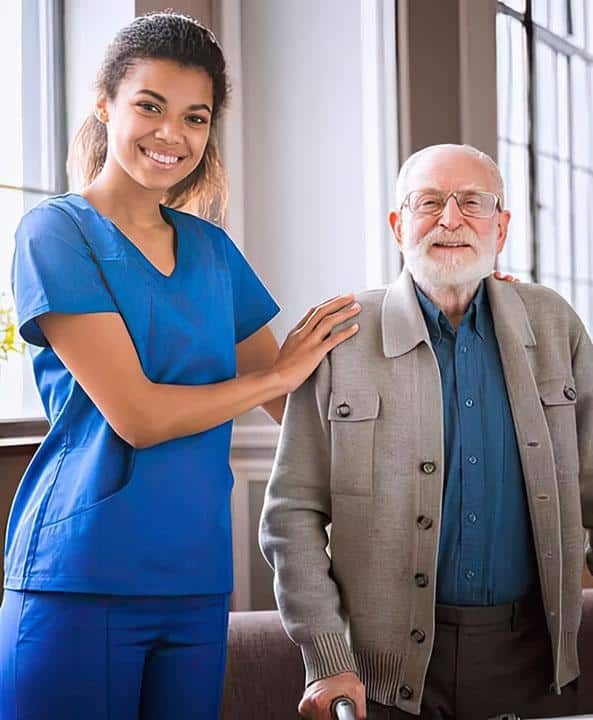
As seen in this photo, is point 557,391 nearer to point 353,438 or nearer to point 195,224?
point 353,438

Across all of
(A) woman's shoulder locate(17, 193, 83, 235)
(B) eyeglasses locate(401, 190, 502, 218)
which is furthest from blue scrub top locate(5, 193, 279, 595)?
(B) eyeglasses locate(401, 190, 502, 218)

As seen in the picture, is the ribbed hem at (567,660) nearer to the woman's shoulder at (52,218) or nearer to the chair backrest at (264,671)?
the chair backrest at (264,671)

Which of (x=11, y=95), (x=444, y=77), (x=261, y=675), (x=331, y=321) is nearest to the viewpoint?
(x=331, y=321)

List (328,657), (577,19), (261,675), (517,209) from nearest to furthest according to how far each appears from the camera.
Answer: (328,657) → (261,675) → (517,209) → (577,19)

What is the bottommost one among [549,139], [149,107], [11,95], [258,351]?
[258,351]

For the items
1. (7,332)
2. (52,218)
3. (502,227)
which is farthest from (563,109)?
(52,218)

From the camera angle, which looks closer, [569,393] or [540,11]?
[569,393]

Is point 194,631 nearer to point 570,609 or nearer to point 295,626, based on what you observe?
point 295,626

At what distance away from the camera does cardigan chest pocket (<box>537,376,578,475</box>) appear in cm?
181

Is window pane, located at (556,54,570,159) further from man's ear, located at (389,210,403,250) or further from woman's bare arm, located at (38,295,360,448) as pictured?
Result: woman's bare arm, located at (38,295,360,448)

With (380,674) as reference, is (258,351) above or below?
above

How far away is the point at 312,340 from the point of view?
1.77m

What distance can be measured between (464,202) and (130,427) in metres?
0.72

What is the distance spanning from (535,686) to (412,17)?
2.03 m
